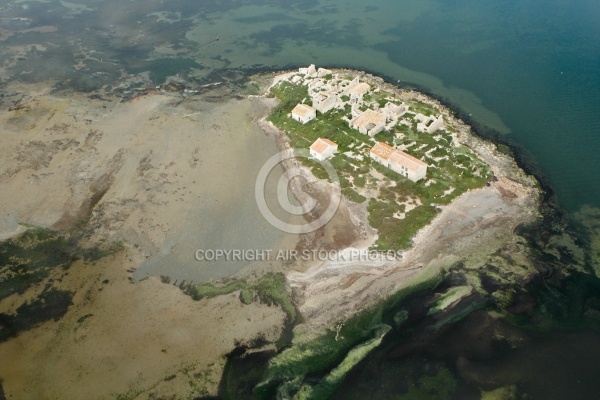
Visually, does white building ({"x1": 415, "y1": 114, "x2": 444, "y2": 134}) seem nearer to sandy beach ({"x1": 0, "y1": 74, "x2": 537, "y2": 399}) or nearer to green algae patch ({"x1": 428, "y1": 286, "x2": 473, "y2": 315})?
sandy beach ({"x1": 0, "y1": 74, "x2": 537, "y2": 399})

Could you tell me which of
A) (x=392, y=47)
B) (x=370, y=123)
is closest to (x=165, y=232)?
(x=370, y=123)

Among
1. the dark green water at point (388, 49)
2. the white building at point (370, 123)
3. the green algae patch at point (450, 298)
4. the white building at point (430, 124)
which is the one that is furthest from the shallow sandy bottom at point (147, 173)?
the white building at point (430, 124)

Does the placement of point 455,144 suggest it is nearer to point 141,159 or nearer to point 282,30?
point 141,159

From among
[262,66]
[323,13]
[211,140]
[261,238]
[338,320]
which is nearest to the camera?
[338,320]

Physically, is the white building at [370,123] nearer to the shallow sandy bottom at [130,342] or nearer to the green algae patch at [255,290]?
the green algae patch at [255,290]

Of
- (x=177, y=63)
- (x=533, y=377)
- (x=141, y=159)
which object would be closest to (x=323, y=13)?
(x=177, y=63)
